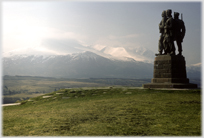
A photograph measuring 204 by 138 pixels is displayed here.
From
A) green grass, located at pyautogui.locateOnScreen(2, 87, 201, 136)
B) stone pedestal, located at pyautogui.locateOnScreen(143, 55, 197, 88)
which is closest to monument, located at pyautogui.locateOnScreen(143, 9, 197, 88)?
stone pedestal, located at pyautogui.locateOnScreen(143, 55, 197, 88)

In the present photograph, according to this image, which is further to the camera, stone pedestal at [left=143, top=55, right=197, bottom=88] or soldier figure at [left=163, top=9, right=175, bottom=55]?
soldier figure at [left=163, top=9, right=175, bottom=55]

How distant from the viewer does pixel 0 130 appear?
6676 millimetres

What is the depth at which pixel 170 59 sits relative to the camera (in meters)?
17.0

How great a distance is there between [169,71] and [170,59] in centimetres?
110

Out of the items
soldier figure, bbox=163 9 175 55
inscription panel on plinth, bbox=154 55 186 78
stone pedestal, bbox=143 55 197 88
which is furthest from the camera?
soldier figure, bbox=163 9 175 55

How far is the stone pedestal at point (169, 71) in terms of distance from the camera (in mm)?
16375

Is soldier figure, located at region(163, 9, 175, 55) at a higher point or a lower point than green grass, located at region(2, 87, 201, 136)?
higher

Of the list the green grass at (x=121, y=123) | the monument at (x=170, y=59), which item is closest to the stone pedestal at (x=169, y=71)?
the monument at (x=170, y=59)

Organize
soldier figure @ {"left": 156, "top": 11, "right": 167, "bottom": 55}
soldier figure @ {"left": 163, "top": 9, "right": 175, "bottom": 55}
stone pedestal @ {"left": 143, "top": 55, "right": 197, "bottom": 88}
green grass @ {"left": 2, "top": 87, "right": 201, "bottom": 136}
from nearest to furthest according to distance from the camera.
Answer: green grass @ {"left": 2, "top": 87, "right": 201, "bottom": 136} → stone pedestal @ {"left": 143, "top": 55, "right": 197, "bottom": 88} → soldier figure @ {"left": 163, "top": 9, "right": 175, "bottom": 55} → soldier figure @ {"left": 156, "top": 11, "right": 167, "bottom": 55}

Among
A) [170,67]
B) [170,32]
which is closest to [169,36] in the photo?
[170,32]

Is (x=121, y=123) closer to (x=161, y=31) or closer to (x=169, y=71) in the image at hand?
(x=169, y=71)

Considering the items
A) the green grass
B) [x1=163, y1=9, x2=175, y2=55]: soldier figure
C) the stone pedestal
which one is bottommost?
the green grass

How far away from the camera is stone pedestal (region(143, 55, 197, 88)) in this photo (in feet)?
53.7

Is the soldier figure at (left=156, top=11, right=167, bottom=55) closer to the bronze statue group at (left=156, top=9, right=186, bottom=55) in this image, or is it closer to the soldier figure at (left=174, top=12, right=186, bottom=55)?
the bronze statue group at (left=156, top=9, right=186, bottom=55)
